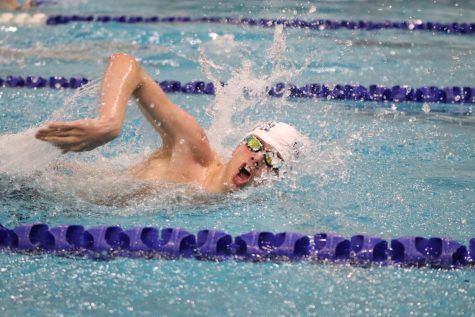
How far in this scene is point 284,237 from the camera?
2740mm

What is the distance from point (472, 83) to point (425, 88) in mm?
448

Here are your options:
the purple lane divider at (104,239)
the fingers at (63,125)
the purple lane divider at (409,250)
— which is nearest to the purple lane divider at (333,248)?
the purple lane divider at (409,250)

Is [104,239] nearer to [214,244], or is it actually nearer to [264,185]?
[214,244]

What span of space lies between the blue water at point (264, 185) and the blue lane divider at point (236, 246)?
52mm

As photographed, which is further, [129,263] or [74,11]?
[74,11]

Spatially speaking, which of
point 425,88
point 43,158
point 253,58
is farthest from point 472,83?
point 43,158

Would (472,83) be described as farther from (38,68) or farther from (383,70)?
(38,68)

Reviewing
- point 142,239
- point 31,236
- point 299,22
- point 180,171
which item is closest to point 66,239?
point 31,236

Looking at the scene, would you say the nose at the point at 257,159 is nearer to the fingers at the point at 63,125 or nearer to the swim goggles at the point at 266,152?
the swim goggles at the point at 266,152

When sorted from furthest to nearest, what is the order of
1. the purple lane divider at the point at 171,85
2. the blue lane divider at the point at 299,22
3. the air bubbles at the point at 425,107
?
1. the blue lane divider at the point at 299,22
2. the purple lane divider at the point at 171,85
3. the air bubbles at the point at 425,107

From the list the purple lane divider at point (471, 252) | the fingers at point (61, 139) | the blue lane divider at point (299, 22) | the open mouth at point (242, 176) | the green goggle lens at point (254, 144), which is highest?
the blue lane divider at point (299, 22)

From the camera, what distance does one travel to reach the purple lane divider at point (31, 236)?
274 centimetres

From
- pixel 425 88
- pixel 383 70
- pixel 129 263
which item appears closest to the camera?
pixel 129 263

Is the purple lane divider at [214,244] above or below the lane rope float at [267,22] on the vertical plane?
below
